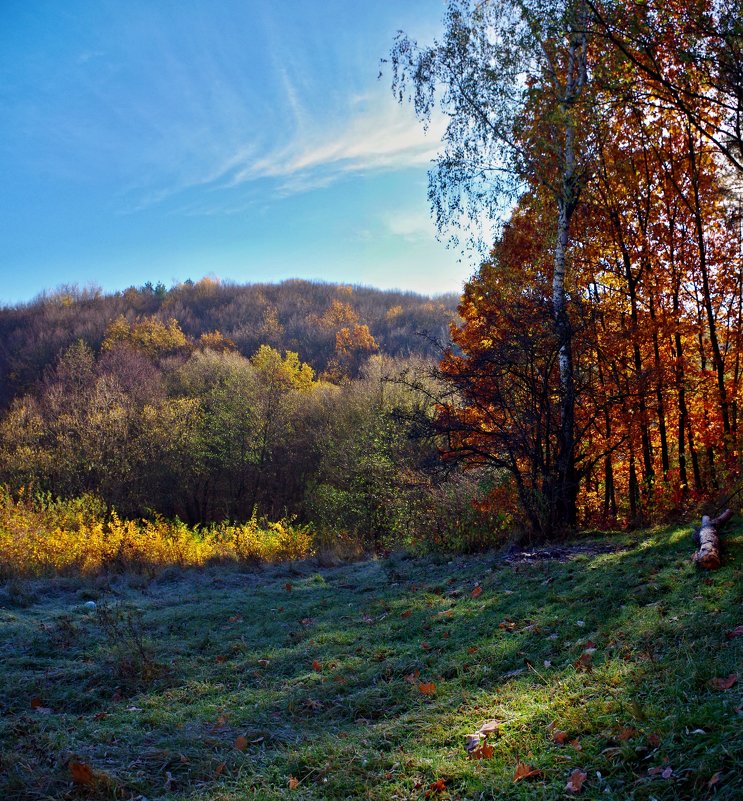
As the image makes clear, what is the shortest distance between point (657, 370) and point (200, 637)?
8.32m

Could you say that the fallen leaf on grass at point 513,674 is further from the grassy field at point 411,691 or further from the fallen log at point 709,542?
the fallen log at point 709,542

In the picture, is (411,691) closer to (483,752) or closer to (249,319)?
(483,752)

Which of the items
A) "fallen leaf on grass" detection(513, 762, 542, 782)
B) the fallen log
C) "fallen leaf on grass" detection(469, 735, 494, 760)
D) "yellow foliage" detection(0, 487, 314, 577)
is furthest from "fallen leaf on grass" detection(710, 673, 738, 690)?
"yellow foliage" detection(0, 487, 314, 577)

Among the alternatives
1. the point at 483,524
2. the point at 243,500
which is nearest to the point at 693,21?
the point at 483,524

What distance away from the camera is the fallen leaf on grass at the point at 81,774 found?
3277 mm

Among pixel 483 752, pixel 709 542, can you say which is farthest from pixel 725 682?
pixel 709 542

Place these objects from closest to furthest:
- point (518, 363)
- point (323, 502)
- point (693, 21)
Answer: point (693, 21), point (518, 363), point (323, 502)

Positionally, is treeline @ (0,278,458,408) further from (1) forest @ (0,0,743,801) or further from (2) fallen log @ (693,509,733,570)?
(2) fallen log @ (693,509,733,570)

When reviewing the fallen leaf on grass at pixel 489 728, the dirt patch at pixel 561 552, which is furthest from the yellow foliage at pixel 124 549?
the fallen leaf on grass at pixel 489 728

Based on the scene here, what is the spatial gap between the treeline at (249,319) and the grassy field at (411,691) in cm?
4767

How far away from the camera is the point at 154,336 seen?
6406cm

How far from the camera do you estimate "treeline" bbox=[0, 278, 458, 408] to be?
63938 mm

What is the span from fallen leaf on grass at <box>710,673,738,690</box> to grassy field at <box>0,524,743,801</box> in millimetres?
16

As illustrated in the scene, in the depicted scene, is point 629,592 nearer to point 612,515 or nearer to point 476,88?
point 612,515
